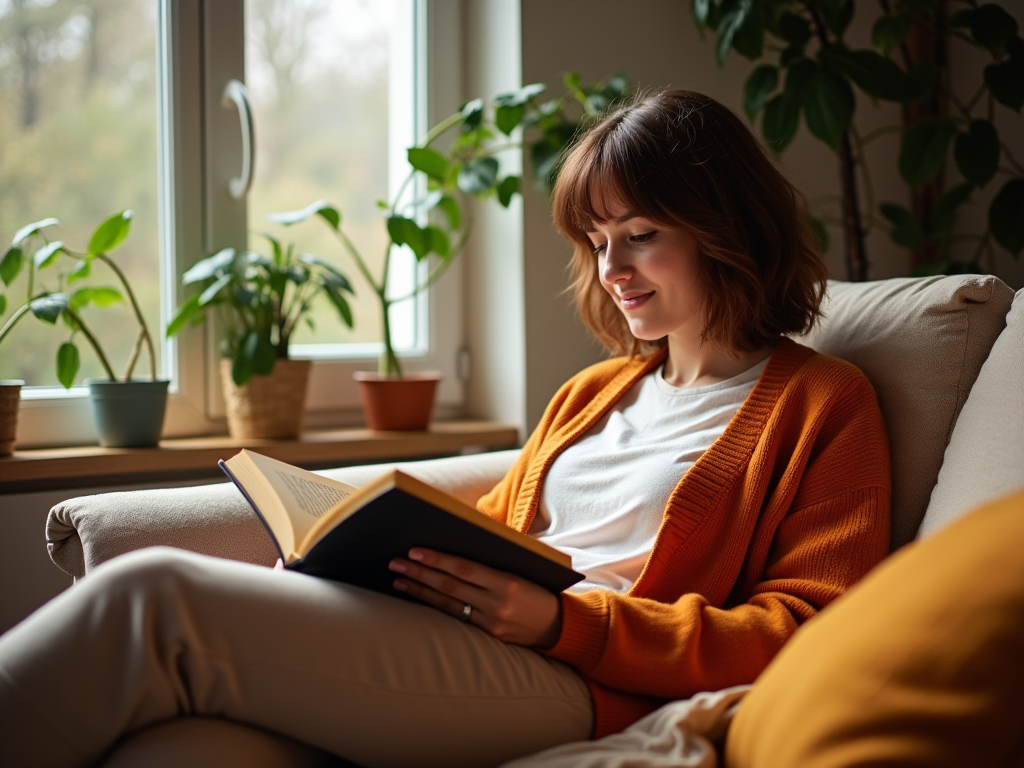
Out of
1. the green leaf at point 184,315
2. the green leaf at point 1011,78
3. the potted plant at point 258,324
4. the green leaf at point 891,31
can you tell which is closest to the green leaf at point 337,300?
the potted plant at point 258,324

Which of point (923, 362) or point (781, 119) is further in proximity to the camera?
point (781, 119)

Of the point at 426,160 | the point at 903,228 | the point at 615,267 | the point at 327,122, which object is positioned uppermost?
the point at 327,122

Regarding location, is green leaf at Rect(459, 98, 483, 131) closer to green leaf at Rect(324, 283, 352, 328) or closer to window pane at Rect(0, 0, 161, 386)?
green leaf at Rect(324, 283, 352, 328)

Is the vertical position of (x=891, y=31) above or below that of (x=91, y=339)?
above

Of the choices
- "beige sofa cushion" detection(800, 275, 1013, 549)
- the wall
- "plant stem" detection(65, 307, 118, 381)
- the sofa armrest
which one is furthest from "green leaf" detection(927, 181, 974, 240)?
"plant stem" detection(65, 307, 118, 381)

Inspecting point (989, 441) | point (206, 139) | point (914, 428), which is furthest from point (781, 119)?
point (206, 139)

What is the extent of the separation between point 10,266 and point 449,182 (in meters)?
0.81

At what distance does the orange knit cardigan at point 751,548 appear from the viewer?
100 centimetres

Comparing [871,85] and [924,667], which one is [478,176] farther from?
[924,667]

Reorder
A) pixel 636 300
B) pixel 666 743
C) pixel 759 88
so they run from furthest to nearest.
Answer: pixel 759 88, pixel 636 300, pixel 666 743

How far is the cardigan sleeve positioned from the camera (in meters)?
1.00

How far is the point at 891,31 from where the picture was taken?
1.96m

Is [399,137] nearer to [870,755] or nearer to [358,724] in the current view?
[358,724]

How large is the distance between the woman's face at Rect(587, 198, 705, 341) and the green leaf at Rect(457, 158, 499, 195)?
0.57 metres
